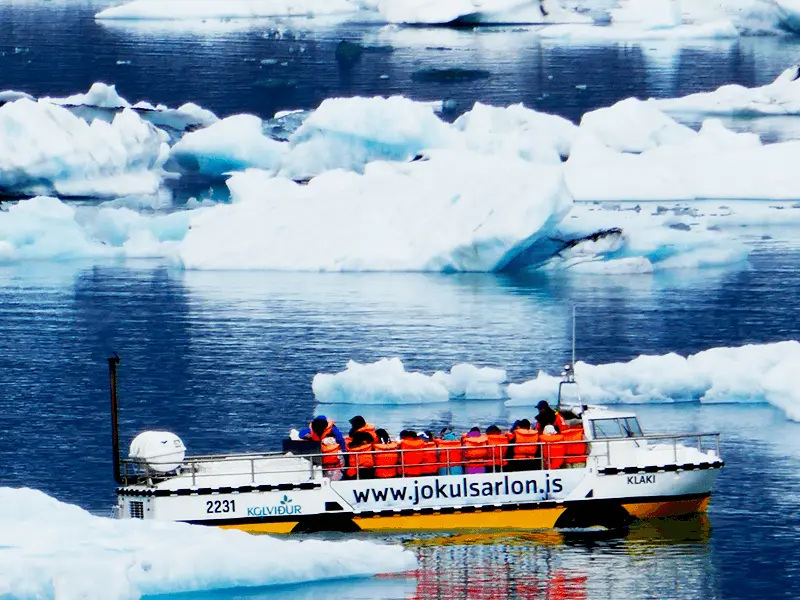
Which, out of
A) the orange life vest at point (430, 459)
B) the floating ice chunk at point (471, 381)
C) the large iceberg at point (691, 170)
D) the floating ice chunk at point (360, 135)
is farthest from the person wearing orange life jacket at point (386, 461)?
the large iceberg at point (691, 170)

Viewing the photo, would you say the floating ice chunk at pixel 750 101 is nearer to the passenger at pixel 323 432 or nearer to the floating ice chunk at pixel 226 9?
the floating ice chunk at pixel 226 9

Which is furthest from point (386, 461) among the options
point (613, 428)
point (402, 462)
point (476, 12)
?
point (476, 12)

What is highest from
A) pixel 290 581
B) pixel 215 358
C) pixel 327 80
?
pixel 327 80

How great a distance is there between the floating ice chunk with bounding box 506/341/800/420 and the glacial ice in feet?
33.4

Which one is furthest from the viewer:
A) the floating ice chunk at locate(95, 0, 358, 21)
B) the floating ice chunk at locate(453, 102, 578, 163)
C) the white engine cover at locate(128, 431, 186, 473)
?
the floating ice chunk at locate(95, 0, 358, 21)

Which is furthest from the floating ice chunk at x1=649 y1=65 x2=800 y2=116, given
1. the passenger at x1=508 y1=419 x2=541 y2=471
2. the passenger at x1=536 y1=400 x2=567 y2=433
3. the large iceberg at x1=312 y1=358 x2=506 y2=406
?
the passenger at x1=508 y1=419 x2=541 y2=471

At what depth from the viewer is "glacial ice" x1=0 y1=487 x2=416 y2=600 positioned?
18.2m

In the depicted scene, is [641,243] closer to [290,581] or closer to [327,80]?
[290,581]

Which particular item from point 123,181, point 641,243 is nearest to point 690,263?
point 641,243

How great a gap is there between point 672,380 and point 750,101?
35.0 m

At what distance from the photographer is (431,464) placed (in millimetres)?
22312

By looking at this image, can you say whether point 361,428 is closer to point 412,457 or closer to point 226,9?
point 412,457

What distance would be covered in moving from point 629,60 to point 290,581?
2606 inches

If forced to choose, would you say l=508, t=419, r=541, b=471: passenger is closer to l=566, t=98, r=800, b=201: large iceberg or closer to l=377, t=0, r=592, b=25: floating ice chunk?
l=566, t=98, r=800, b=201: large iceberg
